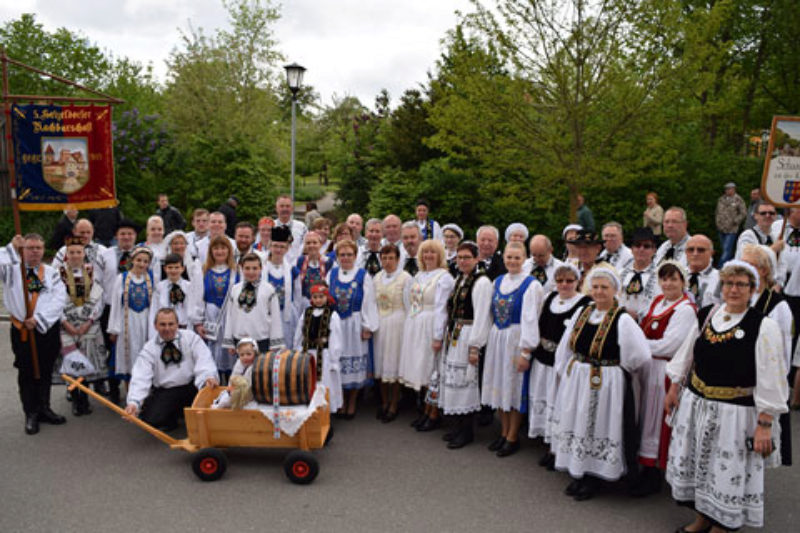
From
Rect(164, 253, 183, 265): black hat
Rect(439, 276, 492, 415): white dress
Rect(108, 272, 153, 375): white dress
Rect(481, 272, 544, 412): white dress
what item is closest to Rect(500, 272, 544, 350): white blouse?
Rect(481, 272, 544, 412): white dress

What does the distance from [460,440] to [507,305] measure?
1.43 m

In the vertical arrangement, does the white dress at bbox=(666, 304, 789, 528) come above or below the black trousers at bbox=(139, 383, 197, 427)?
above

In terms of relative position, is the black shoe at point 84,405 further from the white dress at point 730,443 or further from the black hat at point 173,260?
the white dress at point 730,443

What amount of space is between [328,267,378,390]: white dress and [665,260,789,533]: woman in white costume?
3.47 m

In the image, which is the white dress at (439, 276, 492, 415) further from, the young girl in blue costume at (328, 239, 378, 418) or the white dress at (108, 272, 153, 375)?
the white dress at (108, 272, 153, 375)

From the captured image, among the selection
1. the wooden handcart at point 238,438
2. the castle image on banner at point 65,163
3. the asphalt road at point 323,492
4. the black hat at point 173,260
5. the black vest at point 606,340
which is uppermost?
the castle image on banner at point 65,163

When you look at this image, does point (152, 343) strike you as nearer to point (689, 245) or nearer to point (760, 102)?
point (689, 245)

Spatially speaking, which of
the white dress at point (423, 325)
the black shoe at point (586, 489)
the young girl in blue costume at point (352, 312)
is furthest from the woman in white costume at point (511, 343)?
the young girl in blue costume at point (352, 312)

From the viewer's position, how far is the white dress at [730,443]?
3.99 metres

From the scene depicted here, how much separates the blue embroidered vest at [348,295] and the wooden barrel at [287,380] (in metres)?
1.42

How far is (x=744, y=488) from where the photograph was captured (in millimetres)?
4148

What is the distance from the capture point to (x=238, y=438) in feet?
17.7

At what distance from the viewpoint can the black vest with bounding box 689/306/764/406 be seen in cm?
409

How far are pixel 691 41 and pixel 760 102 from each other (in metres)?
10.5
